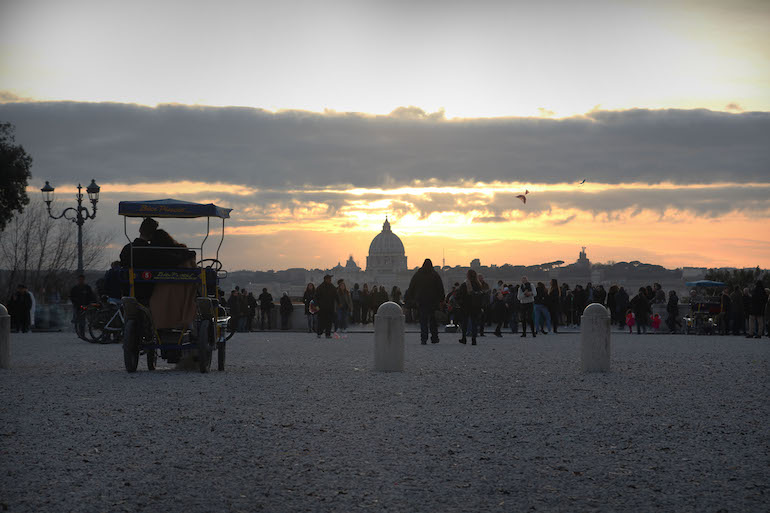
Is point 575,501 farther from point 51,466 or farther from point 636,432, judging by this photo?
point 51,466

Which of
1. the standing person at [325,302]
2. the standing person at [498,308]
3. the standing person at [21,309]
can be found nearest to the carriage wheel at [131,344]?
the standing person at [325,302]

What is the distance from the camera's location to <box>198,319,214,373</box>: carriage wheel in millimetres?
14000

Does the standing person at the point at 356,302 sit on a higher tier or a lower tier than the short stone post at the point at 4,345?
higher

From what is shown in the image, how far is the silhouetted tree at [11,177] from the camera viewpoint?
39.2m

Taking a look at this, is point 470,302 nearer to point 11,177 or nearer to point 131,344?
point 131,344

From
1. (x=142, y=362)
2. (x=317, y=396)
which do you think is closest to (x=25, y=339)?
(x=142, y=362)

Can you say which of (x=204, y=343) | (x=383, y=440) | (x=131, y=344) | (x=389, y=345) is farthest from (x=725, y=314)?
(x=383, y=440)

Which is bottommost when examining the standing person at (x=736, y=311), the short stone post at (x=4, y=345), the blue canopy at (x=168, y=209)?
the short stone post at (x=4, y=345)

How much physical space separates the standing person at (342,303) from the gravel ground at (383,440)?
50.7 feet

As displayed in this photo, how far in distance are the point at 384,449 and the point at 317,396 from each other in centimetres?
360

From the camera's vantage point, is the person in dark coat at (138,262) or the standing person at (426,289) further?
the standing person at (426,289)

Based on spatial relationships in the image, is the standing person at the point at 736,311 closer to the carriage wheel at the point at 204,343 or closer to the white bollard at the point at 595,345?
the white bollard at the point at 595,345

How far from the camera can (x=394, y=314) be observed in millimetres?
14977

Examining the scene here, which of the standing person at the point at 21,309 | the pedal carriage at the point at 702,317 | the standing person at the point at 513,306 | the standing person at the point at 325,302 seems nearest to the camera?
the standing person at the point at 325,302
